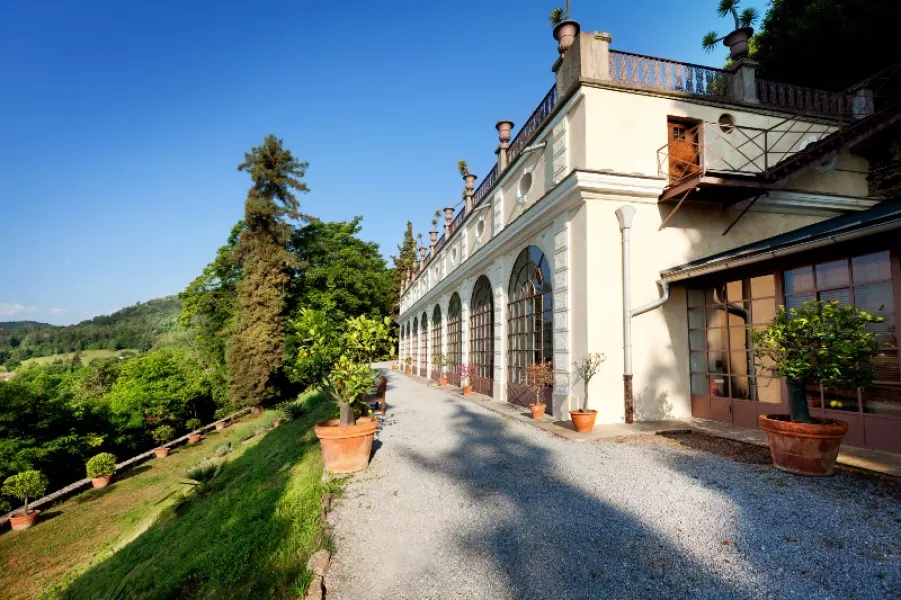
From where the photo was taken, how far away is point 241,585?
11.1 feet

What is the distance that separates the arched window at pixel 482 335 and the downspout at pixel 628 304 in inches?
231

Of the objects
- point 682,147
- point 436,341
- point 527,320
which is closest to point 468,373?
point 527,320

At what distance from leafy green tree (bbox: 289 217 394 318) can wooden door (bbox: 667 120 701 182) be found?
19.0 meters

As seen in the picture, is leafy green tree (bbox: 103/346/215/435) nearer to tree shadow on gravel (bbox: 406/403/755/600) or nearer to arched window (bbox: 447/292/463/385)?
arched window (bbox: 447/292/463/385)

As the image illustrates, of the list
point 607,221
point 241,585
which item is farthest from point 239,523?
point 607,221

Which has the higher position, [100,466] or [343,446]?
[343,446]

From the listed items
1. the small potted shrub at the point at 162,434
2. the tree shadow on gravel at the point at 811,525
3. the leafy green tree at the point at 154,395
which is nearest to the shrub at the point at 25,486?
the leafy green tree at the point at 154,395

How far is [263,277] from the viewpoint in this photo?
20.1 metres

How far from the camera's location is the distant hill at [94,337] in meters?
68.4

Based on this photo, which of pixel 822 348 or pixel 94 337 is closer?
pixel 822 348

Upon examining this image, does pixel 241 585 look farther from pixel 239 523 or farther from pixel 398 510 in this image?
pixel 239 523

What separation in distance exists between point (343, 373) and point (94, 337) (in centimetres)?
9685

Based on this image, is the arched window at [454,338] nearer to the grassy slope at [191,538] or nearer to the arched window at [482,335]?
the arched window at [482,335]

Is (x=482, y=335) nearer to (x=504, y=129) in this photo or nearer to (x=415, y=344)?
(x=504, y=129)
